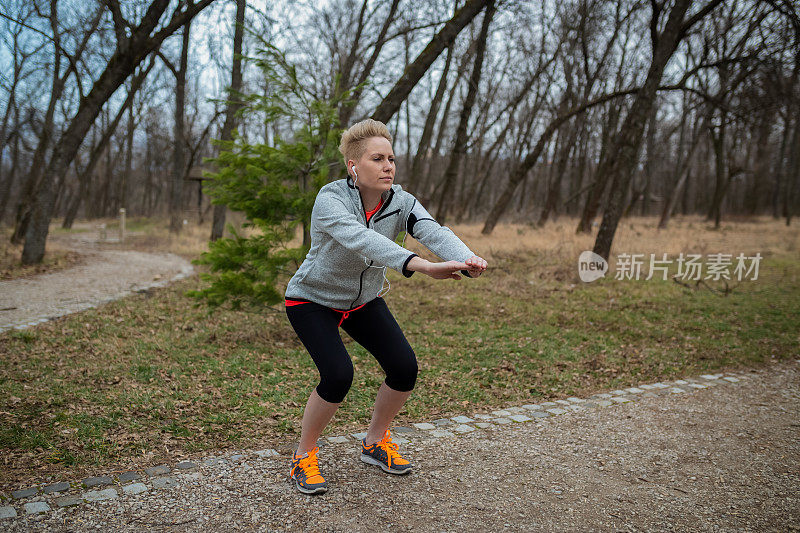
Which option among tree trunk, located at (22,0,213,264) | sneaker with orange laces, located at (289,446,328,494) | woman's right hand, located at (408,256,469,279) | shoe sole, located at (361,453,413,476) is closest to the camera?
woman's right hand, located at (408,256,469,279)

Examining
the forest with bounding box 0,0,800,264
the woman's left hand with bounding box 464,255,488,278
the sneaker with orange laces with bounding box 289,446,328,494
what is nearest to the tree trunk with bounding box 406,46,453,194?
the forest with bounding box 0,0,800,264

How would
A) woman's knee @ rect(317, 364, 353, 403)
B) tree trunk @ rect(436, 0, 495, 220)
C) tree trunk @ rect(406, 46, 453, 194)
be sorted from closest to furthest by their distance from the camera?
woman's knee @ rect(317, 364, 353, 403) < tree trunk @ rect(436, 0, 495, 220) < tree trunk @ rect(406, 46, 453, 194)

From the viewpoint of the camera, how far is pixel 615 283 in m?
11.7

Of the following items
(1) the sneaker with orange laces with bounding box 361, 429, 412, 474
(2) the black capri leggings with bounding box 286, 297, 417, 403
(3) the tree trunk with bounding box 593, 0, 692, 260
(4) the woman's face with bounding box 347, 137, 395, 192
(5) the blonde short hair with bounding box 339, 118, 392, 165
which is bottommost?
(1) the sneaker with orange laces with bounding box 361, 429, 412, 474

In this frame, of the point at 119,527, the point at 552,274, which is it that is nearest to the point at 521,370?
the point at 119,527

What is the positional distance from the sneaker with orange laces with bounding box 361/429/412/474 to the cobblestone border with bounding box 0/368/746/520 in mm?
416

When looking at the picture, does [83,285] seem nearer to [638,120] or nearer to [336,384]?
[336,384]

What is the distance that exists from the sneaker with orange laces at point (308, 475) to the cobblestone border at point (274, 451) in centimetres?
49

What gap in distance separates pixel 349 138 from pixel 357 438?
2146 mm

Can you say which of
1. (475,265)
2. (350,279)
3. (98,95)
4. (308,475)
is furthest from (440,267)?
(98,95)

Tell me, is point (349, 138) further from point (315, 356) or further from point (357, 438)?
point (357, 438)

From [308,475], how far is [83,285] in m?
8.63

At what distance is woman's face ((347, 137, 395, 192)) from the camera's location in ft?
10.2

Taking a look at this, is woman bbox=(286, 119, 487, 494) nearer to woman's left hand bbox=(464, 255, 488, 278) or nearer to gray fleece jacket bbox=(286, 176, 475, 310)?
gray fleece jacket bbox=(286, 176, 475, 310)
